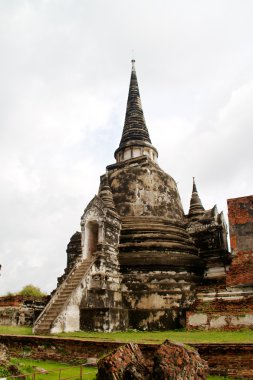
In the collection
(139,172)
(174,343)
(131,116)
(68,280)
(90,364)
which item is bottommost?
(90,364)

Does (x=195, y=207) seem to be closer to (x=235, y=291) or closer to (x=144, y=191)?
(x=144, y=191)

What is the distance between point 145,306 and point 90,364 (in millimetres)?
6101

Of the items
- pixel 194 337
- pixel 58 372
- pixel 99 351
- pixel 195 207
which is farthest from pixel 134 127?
pixel 58 372

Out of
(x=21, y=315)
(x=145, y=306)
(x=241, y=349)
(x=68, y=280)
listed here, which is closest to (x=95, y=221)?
(x=68, y=280)

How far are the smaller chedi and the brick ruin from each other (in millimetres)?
32

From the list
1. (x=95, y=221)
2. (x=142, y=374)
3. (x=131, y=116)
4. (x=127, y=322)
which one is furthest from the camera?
(x=131, y=116)

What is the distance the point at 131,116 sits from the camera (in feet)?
75.7

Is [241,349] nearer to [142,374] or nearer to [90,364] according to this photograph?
[142,374]

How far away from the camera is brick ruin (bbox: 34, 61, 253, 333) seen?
41.5ft

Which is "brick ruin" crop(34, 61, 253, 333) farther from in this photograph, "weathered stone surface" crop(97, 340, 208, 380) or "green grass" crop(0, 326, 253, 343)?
"weathered stone surface" crop(97, 340, 208, 380)

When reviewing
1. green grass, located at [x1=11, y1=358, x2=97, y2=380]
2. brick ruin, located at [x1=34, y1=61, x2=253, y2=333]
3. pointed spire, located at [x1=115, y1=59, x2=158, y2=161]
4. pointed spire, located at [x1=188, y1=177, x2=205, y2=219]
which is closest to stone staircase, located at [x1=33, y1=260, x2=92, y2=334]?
brick ruin, located at [x1=34, y1=61, x2=253, y2=333]

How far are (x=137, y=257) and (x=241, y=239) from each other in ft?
13.5

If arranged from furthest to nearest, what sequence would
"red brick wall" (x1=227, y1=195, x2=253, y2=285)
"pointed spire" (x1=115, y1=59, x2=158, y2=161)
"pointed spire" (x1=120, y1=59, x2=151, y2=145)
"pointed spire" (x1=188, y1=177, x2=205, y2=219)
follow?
"pointed spire" (x1=120, y1=59, x2=151, y2=145)
"pointed spire" (x1=115, y1=59, x2=158, y2=161)
"pointed spire" (x1=188, y1=177, x2=205, y2=219)
"red brick wall" (x1=227, y1=195, x2=253, y2=285)

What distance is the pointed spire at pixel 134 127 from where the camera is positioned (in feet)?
71.1
